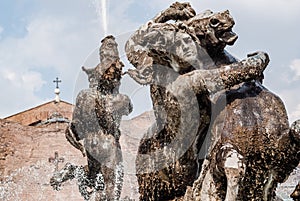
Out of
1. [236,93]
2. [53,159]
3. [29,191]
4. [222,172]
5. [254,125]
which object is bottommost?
[222,172]

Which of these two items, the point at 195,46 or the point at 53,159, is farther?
the point at 53,159

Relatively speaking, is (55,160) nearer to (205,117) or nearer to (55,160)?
(55,160)

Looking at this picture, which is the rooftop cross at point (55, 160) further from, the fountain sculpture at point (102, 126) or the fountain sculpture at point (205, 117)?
the fountain sculpture at point (205, 117)

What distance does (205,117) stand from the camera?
3.52m

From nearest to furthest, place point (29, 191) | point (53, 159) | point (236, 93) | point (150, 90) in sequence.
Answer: point (236, 93), point (150, 90), point (29, 191), point (53, 159)

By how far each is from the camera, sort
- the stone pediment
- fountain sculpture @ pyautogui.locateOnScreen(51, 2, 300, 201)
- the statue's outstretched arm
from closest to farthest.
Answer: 1. fountain sculpture @ pyautogui.locateOnScreen(51, 2, 300, 201)
2. the statue's outstretched arm
3. the stone pediment

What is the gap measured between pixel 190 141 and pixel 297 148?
0.63 metres

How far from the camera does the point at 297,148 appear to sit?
3.18 metres

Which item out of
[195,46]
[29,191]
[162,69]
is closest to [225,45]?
[195,46]

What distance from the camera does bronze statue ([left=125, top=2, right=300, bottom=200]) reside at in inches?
127

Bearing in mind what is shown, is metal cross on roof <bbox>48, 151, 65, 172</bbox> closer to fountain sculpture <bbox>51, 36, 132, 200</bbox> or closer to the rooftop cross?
the rooftop cross

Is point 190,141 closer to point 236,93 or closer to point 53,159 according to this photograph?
point 236,93

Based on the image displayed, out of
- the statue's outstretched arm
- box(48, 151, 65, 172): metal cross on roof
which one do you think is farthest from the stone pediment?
the statue's outstretched arm

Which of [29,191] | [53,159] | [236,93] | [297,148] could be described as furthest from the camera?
[53,159]
